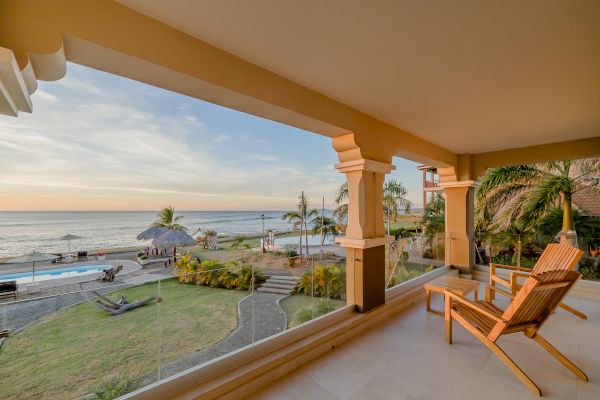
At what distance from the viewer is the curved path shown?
2254 mm

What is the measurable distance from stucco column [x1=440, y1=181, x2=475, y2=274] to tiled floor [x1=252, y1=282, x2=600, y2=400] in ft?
8.24

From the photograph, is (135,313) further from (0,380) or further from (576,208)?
(576,208)

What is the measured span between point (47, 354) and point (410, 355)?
3.19 meters

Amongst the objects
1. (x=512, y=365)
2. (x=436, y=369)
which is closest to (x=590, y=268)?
(x=512, y=365)

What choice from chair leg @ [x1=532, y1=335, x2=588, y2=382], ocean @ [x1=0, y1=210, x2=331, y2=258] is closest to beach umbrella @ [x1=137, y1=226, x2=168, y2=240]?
ocean @ [x1=0, y1=210, x2=331, y2=258]

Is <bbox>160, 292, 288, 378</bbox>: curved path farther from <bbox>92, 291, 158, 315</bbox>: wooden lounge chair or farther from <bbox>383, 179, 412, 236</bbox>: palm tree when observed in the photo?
<bbox>383, 179, 412, 236</bbox>: palm tree

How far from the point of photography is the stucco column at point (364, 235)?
10.9 feet

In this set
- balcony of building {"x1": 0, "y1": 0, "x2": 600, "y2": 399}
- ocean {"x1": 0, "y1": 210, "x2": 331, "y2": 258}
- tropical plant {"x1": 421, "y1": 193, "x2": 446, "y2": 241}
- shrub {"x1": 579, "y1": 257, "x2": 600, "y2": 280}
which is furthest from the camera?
ocean {"x1": 0, "y1": 210, "x2": 331, "y2": 258}

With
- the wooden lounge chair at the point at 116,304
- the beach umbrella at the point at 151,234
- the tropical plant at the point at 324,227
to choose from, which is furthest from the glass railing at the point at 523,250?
the beach umbrella at the point at 151,234

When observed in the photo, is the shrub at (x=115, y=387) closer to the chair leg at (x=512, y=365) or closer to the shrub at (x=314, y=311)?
the shrub at (x=314, y=311)

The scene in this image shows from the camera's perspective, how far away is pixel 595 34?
70.8 inches

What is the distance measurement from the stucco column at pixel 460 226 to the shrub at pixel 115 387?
6.05 m

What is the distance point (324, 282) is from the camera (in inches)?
135

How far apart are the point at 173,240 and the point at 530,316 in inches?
403
